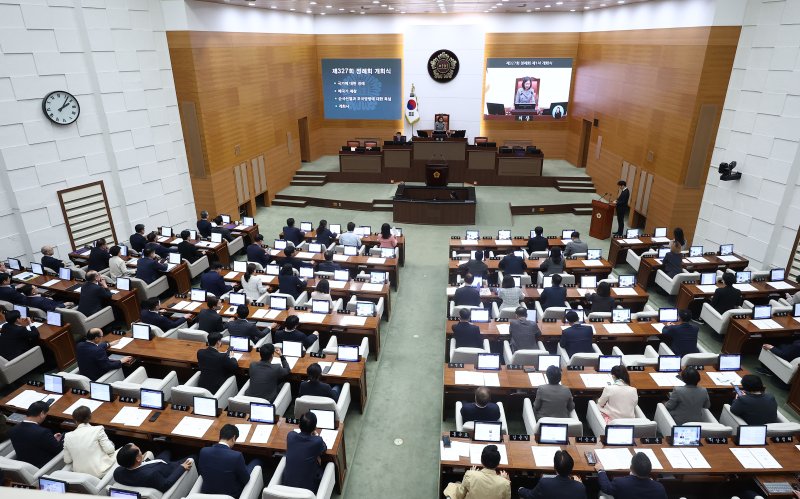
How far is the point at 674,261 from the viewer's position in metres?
9.26

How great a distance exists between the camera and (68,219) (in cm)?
987

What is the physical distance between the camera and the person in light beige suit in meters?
4.70

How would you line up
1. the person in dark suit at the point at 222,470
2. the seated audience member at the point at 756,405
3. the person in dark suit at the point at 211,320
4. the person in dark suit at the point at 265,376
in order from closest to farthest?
1. the person in dark suit at the point at 222,470
2. the seated audience member at the point at 756,405
3. the person in dark suit at the point at 265,376
4. the person in dark suit at the point at 211,320

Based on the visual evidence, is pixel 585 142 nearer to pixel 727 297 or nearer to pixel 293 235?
pixel 727 297

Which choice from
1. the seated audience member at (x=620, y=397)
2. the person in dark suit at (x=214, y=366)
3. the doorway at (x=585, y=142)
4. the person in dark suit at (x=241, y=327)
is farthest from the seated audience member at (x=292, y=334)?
the doorway at (x=585, y=142)

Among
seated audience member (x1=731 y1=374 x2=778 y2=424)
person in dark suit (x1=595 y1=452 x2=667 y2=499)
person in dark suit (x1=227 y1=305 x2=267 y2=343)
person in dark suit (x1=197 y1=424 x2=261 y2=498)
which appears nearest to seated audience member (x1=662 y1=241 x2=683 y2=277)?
seated audience member (x1=731 y1=374 x2=778 y2=424)

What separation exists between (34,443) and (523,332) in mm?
5898

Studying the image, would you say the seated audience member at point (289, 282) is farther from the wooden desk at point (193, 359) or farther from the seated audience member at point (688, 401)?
the seated audience member at point (688, 401)

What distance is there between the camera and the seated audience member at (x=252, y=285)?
8.24 meters

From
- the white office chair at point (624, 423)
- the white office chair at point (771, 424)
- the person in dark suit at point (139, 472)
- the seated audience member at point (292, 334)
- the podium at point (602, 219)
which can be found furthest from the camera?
the podium at point (602, 219)

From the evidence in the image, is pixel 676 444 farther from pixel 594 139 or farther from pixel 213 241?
pixel 594 139

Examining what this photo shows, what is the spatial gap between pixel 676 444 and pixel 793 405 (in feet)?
9.96

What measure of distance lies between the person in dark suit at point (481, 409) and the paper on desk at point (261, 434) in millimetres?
2177

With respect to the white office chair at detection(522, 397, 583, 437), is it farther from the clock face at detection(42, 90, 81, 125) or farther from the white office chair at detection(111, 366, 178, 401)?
the clock face at detection(42, 90, 81, 125)
